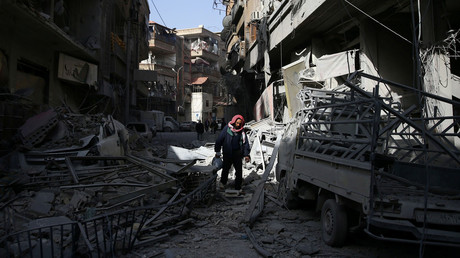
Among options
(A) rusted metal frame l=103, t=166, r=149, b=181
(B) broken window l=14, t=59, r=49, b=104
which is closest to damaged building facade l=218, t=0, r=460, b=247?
(A) rusted metal frame l=103, t=166, r=149, b=181

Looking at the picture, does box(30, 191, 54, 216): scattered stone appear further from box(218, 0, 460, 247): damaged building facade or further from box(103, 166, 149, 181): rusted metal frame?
box(218, 0, 460, 247): damaged building facade

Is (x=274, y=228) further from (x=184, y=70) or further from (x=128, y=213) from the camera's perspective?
(x=184, y=70)

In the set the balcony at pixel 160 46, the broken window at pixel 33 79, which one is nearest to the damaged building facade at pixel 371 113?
the broken window at pixel 33 79

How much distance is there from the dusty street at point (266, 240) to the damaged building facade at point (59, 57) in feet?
16.8

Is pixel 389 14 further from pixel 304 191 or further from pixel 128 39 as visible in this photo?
pixel 128 39

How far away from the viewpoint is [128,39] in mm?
22453

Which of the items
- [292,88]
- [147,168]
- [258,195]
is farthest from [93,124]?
[292,88]

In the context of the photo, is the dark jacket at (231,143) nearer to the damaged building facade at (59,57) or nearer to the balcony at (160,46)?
the damaged building facade at (59,57)

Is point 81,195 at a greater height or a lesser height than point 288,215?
greater

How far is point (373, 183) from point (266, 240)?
1923 millimetres

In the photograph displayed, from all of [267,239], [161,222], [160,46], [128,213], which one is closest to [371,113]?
[267,239]

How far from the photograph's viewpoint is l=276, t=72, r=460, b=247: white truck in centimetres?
319

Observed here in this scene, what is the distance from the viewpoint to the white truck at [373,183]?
319 centimetres

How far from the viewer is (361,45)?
11.9 metres
